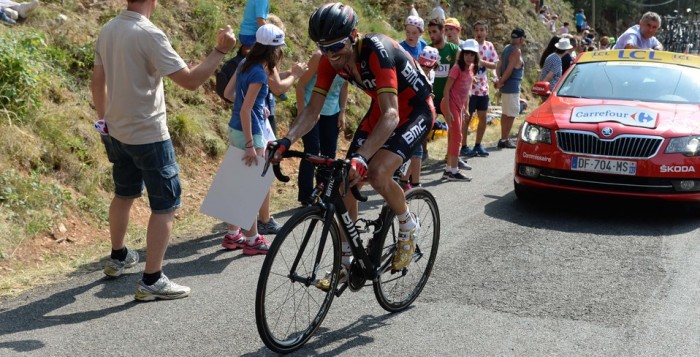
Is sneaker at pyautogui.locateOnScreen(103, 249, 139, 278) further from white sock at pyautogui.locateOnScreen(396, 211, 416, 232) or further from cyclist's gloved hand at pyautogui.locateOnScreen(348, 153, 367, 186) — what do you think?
cyclist's gloved hand at pyautogui.locateOnScreen(348, 153, 367, 186)

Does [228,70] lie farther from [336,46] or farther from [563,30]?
[563,30]

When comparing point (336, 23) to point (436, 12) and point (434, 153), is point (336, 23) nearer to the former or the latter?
point (434, 153)

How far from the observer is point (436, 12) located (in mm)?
18641

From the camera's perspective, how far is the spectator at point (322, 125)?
27.9 feet

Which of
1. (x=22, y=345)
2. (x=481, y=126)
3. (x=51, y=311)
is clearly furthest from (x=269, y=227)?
(x=481, y=126)

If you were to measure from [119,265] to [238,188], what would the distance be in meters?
1.11

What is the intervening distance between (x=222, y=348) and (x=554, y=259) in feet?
10.8

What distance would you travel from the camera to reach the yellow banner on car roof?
10.1 m

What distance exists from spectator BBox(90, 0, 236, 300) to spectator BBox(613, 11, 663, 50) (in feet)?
30.8

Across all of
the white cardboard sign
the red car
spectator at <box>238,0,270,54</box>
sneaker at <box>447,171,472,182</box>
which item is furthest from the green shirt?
the white cardboard sign

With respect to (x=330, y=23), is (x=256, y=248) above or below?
below

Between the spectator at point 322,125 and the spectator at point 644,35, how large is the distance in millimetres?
6334

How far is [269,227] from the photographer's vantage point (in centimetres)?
780

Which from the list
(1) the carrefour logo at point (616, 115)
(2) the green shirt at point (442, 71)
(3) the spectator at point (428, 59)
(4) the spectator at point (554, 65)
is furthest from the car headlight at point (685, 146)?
(4) the spectator at point (554, 65)
